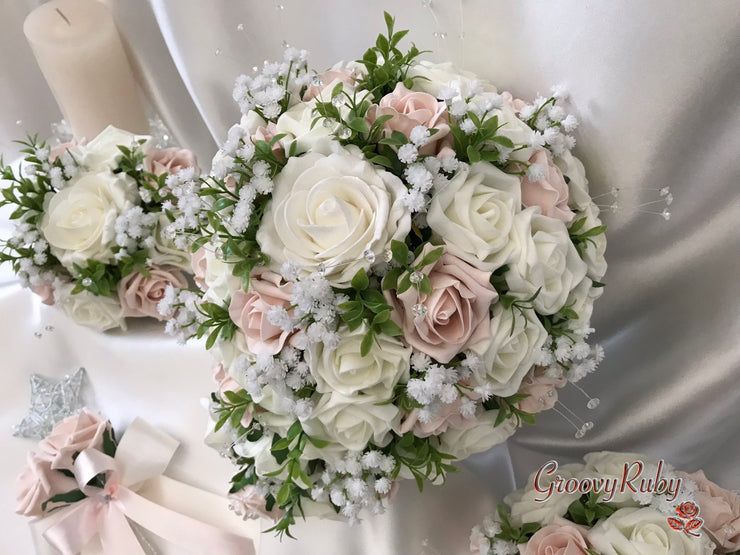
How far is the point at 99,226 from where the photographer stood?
91 centimetres

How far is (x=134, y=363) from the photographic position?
3.34ft

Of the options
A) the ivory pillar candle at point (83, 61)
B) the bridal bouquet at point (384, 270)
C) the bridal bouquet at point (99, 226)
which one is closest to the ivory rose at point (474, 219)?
the bridal bouquet at point (384, 270)

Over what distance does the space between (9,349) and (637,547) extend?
979mm

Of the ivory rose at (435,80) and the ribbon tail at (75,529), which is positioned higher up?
the ivory rose at (435,80)

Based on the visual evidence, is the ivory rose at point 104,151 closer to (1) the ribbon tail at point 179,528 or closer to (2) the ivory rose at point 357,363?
(1) the ribbon tail at point 179,528

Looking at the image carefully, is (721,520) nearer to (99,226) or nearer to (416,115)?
(416,115)

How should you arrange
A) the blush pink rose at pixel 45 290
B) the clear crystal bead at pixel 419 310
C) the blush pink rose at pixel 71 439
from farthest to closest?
1. the blush pink rose at pixel 45 290
2. the blush pink rose at pixel 71 439
3. the clear crystal bead at pixel 419 310

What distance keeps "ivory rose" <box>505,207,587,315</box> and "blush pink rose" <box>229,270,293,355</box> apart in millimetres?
197

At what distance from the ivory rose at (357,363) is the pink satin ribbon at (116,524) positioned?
383 mm

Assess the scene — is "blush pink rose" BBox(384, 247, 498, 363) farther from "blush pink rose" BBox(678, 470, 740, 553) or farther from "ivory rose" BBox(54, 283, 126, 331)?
"ivory rose" BBox(54, 283, 126, 331)

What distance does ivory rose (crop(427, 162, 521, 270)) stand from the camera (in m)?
0.55

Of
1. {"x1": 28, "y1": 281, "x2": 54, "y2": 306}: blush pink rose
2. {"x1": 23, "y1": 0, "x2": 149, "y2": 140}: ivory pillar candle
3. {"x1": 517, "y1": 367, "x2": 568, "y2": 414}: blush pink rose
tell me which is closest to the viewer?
{"x1": 517, "y1": 367, "x2": 568, "y2": 414}: blush pink rose

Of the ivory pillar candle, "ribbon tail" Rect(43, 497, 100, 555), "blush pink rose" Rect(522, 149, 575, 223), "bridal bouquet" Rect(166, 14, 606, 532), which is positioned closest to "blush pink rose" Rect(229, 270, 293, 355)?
"bridal bouquet" Rect(166, 14, 606, 532)

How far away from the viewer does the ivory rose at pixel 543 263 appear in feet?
1.83
